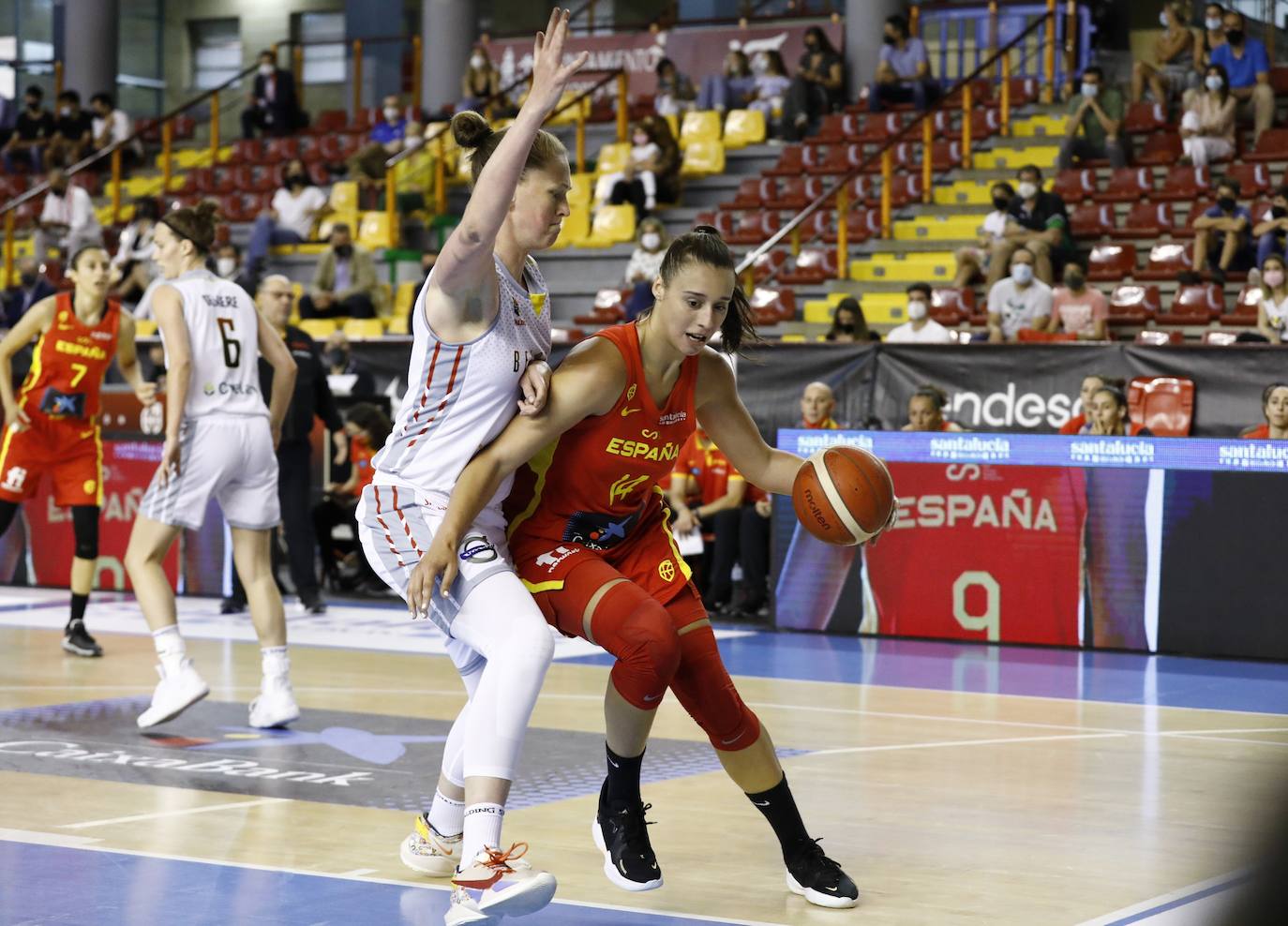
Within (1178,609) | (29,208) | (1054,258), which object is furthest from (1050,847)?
(29,208)

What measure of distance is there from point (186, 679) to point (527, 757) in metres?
1.45

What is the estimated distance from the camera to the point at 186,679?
271 inches

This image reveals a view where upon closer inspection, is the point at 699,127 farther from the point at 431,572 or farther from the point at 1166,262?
the point at 431,572

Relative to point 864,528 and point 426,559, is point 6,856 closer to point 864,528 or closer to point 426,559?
point 426,559

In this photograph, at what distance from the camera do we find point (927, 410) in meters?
10.8

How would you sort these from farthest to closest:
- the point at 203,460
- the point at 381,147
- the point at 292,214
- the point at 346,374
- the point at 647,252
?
the point at 381,147 < the point at 292,214 < the point at 647,252 < the point at 346,374 < the point at 203,460

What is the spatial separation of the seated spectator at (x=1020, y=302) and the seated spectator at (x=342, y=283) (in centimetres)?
671

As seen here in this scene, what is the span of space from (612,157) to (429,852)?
15.6 metres

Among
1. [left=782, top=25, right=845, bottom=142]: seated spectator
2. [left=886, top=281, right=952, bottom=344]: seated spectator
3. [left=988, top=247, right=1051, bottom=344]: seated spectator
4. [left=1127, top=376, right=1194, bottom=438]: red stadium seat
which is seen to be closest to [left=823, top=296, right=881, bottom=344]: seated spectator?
[left=886, top=281, right=952, bottom=344]: seated spectator

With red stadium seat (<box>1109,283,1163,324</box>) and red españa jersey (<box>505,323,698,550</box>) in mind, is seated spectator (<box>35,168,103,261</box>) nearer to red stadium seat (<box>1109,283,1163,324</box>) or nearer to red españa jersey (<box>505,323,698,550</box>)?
red stadium seat (<box>1109,283,1163,324</box>)

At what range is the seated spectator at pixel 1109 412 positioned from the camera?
1012 centimetres

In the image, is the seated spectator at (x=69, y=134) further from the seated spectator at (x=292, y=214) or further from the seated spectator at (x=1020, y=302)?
the seated spectator at (x=1020, y=302)

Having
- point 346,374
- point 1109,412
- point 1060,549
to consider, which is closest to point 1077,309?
point 1109,412

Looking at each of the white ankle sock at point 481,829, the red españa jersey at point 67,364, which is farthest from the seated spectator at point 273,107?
the white ankle sock at point 481,829
